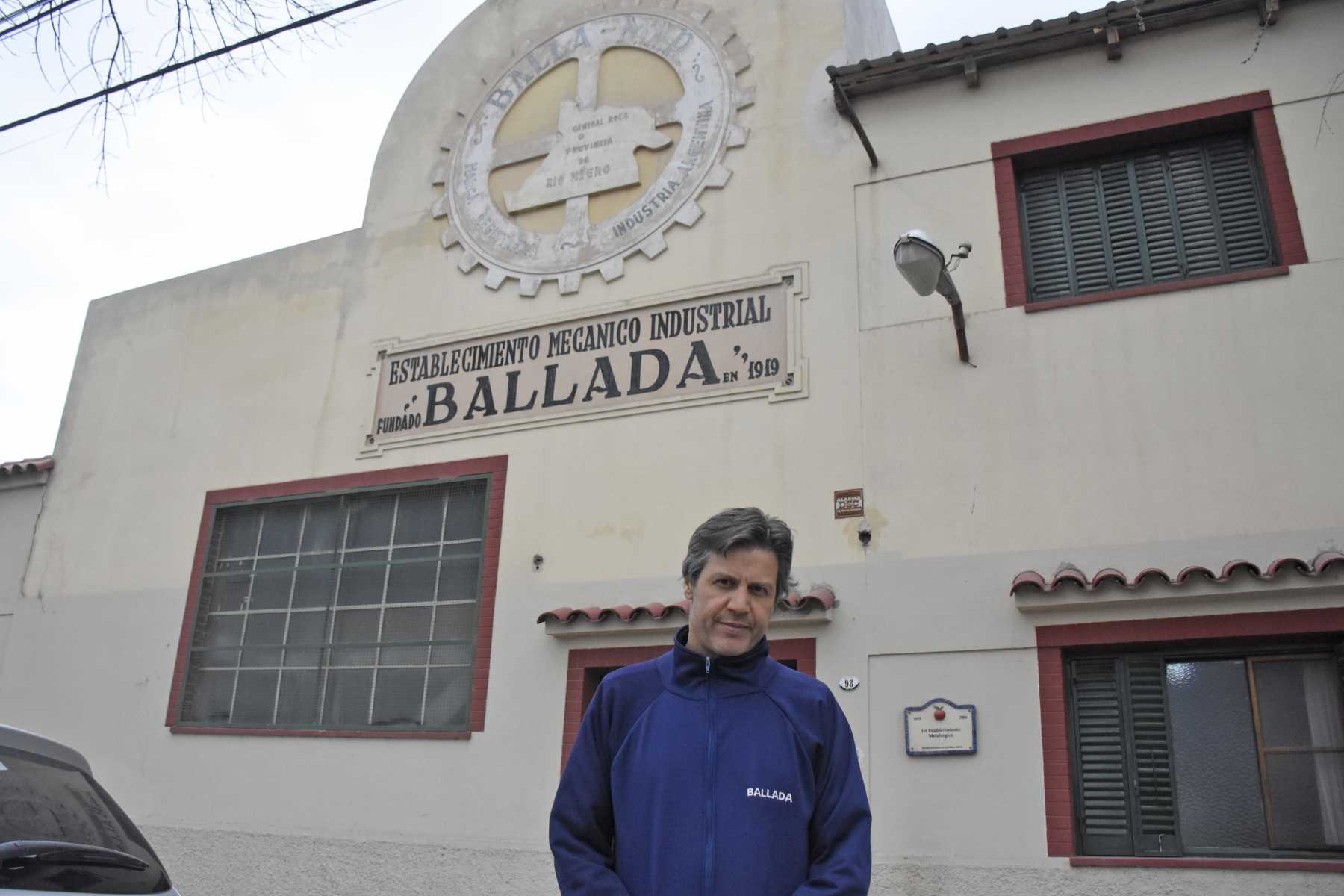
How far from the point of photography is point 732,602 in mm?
3266

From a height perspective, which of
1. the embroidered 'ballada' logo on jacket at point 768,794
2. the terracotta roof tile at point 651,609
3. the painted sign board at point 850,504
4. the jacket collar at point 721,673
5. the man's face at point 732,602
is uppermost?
the painted sign board at point 850,504

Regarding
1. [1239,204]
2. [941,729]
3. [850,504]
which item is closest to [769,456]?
[850,504]

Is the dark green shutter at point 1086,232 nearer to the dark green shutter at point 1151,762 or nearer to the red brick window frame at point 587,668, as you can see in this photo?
the dark green shutter at point 1151,762

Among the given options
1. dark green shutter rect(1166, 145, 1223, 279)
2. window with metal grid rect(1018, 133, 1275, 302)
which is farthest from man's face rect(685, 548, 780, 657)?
dark green shutter rect(1166, 145, 1223, 279)

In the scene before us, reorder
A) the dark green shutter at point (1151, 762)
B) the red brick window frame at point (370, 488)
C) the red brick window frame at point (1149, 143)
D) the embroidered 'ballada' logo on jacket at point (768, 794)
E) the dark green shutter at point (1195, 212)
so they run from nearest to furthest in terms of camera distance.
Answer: the embroidered 'ballada' logo on jacket at point (768, 794) → the dark green shutter at point (1151, 762) → the red brick window frame at point (1149, 143) → the dark green shutter at point (1195, 212) → the red brick window frame at point (370, 488)

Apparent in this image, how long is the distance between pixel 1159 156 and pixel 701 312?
349cm

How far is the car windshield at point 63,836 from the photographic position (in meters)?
3.67

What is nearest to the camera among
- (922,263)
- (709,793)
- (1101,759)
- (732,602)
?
(709,793)

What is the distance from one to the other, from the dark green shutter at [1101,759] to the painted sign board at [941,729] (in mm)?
623

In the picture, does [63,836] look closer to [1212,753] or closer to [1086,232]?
[1212,753]

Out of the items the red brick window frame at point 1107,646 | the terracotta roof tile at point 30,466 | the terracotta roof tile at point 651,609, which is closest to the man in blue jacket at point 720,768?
the red brick window frame at point 1107,646

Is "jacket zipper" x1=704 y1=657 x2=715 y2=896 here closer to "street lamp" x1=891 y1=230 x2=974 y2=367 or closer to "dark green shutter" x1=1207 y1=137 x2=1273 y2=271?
"street lamp" x1=891 y1=230 x2=974 y2=367

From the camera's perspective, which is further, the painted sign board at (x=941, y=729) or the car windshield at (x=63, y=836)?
the painted sign board at (x=941, y=729)

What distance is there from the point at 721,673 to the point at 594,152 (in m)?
7.56
